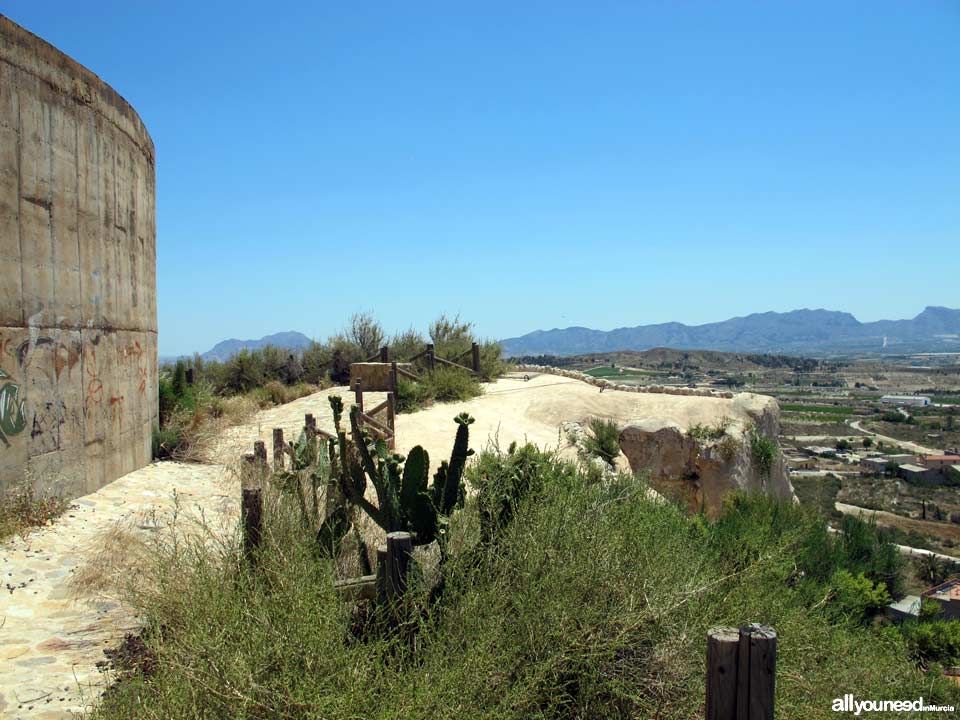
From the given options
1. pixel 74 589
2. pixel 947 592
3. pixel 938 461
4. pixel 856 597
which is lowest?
pixel 938 461

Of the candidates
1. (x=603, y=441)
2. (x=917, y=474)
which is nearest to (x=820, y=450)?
(x=917, y=474)

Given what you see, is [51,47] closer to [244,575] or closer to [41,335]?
[41,335]

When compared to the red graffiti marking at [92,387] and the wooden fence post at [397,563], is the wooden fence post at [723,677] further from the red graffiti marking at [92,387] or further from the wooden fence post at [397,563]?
the red graffiti marking at [92,387]

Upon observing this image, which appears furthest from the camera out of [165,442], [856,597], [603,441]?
[603,441]

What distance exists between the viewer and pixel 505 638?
329 cm

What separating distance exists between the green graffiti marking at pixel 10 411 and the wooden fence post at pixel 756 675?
6857 mm

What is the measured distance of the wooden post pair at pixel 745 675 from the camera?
249 cm

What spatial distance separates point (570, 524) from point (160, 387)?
10.2 metres

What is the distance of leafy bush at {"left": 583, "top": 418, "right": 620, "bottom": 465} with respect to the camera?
13.9 m

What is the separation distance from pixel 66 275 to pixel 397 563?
5843 mm

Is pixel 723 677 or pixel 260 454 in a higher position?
pixel 260 454

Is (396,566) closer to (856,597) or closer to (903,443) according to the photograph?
(856,597)

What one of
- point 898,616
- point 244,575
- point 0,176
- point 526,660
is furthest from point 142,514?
point 898,616

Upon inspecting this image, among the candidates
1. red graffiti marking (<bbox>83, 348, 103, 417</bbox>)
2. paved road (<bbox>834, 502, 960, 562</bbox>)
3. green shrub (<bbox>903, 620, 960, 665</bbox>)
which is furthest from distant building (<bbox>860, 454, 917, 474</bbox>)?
red graffiti marking (<bbox>83, 348, 103, 417</bbox>)
